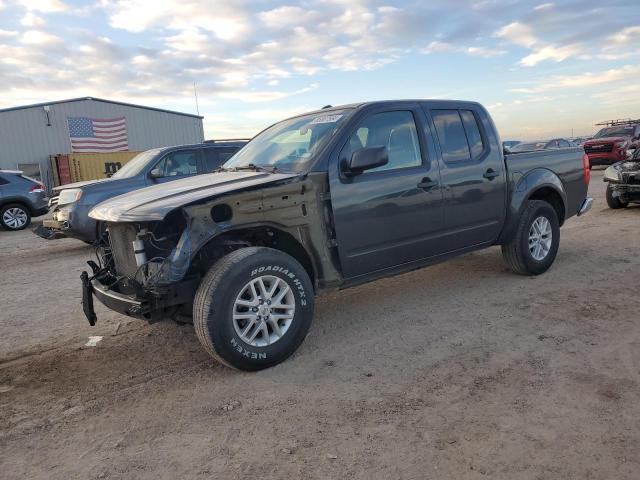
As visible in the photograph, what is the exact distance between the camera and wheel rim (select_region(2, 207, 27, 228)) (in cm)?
1279

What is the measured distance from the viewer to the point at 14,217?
1290 centimetres

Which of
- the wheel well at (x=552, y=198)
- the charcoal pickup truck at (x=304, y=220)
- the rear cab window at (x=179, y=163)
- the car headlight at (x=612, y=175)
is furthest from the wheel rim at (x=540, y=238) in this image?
the rear cab window at (x=179, y=163)

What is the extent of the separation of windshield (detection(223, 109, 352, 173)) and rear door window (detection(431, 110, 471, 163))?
3.27 ft

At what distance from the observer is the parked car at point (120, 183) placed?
7.82 m

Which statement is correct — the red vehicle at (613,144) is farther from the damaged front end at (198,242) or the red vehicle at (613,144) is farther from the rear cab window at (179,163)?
the damaged front end at (198,242)

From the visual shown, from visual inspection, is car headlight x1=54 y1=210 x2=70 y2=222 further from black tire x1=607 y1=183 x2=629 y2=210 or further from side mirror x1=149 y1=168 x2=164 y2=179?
black tire x1=607 y1=183 x2=629 y2=210

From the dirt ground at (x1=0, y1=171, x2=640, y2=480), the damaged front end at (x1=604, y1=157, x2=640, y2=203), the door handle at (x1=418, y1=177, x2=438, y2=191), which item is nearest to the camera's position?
the dirt ground at (x1=0, y1=171, x2=640, y2=480)

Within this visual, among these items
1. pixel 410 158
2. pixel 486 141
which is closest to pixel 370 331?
pixel 410 158

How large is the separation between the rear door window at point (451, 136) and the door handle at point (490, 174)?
0.25m

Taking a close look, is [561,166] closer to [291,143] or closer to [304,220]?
[291,143]

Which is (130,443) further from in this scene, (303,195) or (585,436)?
(585,436)

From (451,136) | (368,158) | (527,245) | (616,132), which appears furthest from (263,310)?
(616,132)

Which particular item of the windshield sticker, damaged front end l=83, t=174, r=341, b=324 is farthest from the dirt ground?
the windshield sticker

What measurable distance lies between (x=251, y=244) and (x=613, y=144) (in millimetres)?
19505
